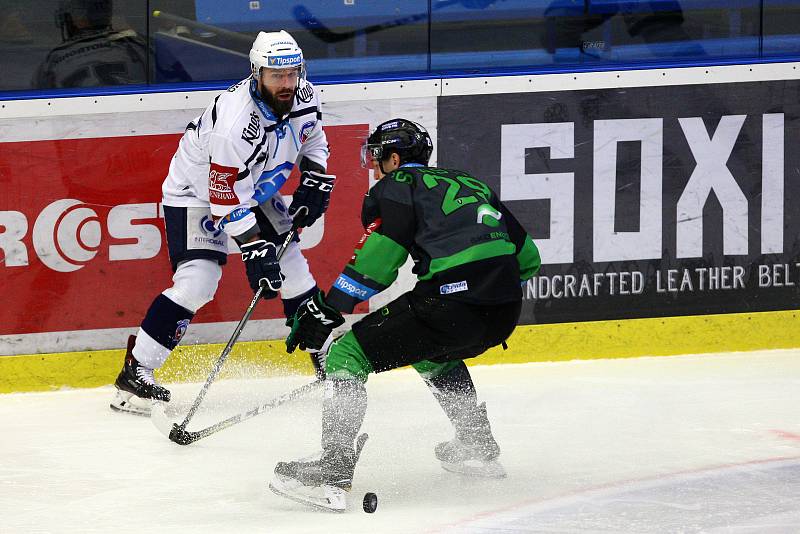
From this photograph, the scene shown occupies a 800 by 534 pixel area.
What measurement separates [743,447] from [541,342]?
Result: 3.97 feet

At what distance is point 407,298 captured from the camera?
10.8 feet

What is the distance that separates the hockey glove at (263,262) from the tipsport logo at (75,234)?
691 mm

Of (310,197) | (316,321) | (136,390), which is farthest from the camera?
(310,197)

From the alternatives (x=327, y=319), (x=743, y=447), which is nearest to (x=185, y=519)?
(x=327, y=319)

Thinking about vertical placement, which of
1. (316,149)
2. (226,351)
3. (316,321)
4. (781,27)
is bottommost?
(226,351)

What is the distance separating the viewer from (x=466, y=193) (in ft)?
10.8

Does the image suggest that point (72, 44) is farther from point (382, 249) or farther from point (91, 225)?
point (382, 249)

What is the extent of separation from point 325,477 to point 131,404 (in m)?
1.27

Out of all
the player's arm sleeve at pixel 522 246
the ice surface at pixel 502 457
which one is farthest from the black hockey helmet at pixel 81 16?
the player's arm sleeve at pixel 522 246

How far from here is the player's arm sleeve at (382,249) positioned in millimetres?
3209

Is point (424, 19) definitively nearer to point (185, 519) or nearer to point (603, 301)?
point (603, 301)

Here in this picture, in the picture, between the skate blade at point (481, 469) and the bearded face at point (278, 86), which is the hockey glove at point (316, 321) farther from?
the bearded face at point (278, 86)

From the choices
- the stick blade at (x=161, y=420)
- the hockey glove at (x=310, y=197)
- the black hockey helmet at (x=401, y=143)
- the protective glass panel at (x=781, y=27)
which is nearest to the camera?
the black hockey helmet at (x=401, y=143)

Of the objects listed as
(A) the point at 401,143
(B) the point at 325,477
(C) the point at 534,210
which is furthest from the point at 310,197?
(B) the point at 325,477
